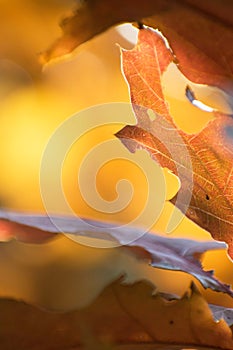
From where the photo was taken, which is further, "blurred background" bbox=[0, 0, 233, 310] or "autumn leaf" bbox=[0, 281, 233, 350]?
"blurred background" bbox=[0, 0, 233, 310]

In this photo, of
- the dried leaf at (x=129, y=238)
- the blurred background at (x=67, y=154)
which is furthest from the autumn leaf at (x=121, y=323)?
the blurred background at (x=67, y=154)

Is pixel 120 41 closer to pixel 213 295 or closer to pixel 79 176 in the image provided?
pixel 79 176

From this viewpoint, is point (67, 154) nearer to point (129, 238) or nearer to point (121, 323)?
point (129, 238)

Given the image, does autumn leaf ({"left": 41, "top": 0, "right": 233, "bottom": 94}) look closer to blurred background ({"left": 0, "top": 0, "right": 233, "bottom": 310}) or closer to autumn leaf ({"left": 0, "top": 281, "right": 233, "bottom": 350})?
autumn leaf ({"left": 0, "top": 281, "right": 233, "bottom": 350})

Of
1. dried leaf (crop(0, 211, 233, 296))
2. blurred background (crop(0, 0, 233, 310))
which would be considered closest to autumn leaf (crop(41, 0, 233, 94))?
dried leaf (crop(0, 211, 233, 296))

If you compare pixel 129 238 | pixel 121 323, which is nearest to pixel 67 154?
pixel 129 238

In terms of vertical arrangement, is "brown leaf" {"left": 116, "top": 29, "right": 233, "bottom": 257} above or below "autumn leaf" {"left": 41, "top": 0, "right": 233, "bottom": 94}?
below
